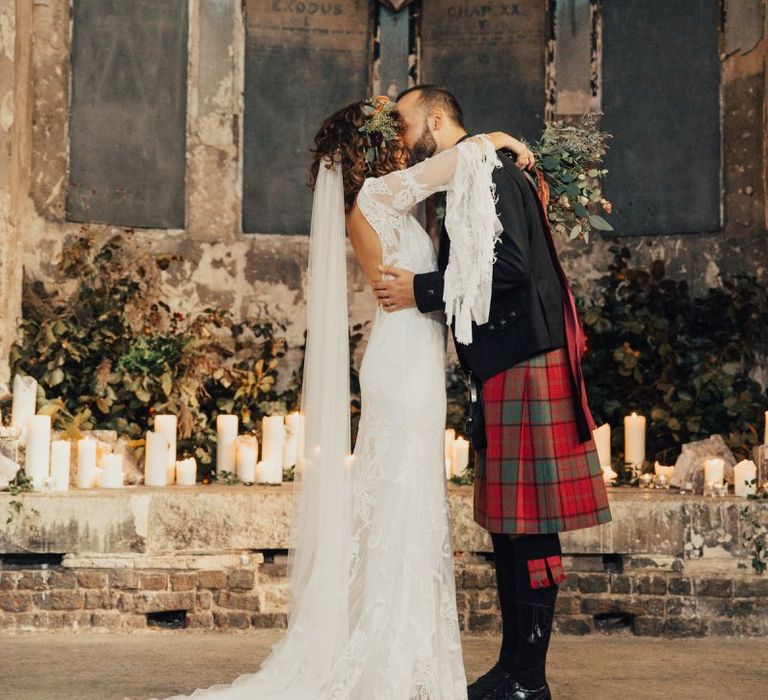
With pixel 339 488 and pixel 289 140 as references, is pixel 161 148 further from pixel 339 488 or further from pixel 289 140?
pixel 339 488

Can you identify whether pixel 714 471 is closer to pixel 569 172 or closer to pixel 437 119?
pixel 569 172

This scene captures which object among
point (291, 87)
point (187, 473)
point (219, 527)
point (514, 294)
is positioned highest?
point (291, 87)

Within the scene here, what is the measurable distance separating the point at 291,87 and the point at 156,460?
271 cm

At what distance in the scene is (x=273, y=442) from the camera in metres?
5.02

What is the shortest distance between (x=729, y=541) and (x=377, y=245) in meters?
2.16

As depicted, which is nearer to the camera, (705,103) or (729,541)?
(729,541)

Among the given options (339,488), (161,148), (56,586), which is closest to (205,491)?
(56,586)

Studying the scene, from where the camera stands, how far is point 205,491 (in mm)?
→ 4629

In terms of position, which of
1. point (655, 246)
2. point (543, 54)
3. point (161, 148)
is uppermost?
point (543, 54)

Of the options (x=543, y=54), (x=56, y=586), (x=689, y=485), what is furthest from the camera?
(x=543, y=54)

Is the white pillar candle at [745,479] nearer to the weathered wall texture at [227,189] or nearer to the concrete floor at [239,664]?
the concrete floor at [239,664]

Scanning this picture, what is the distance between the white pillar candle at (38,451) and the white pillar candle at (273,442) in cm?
95

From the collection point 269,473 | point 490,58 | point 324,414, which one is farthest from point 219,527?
point 490,58

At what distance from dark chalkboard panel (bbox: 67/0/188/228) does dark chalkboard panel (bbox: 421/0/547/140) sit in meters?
1.50
